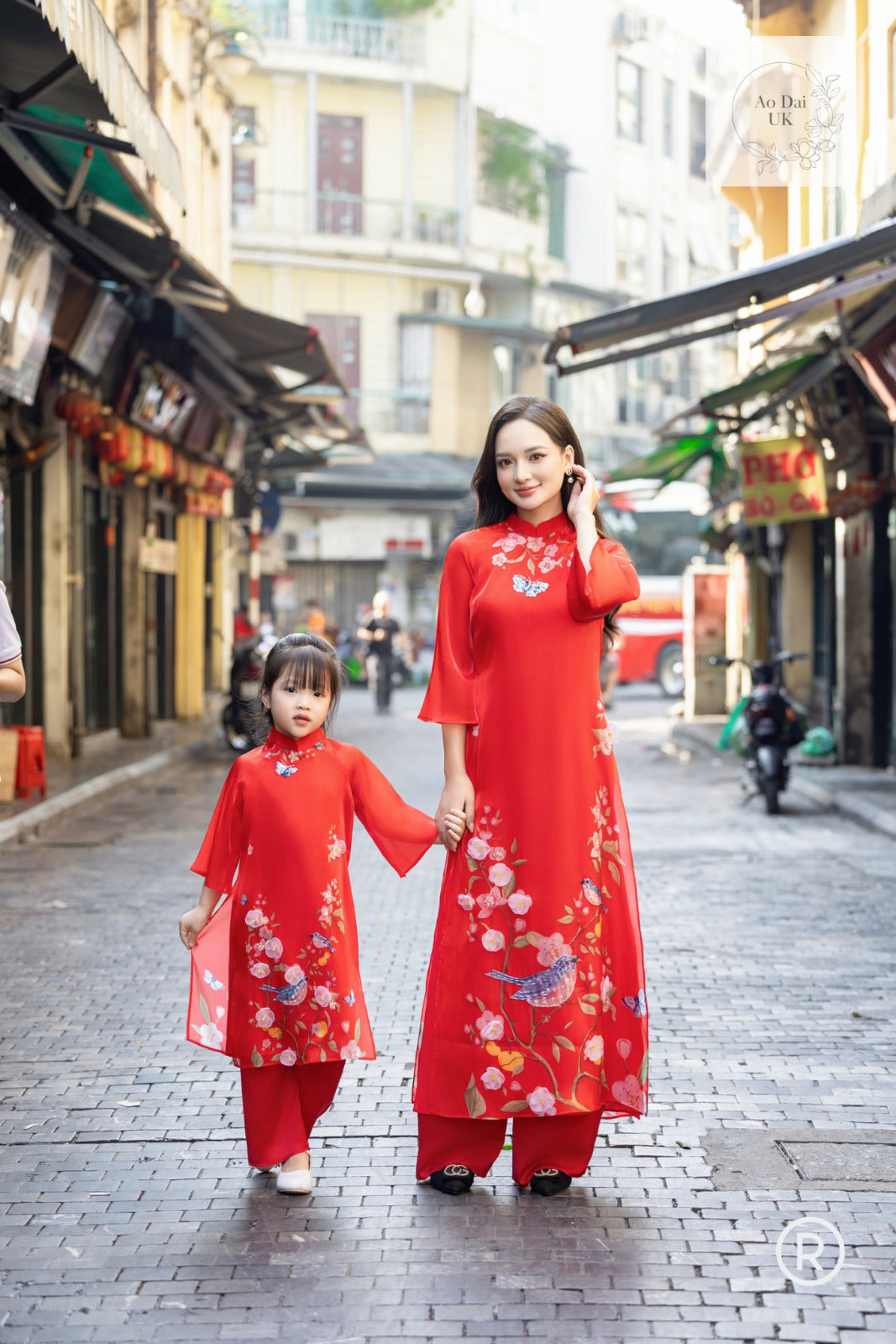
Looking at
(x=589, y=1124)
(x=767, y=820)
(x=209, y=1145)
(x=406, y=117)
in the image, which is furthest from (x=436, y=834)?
(x=406, y=117)

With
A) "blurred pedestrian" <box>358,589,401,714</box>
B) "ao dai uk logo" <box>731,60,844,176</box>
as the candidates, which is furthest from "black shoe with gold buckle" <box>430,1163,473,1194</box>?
"blurred pedestrian" <box>358,589,401,714</box>

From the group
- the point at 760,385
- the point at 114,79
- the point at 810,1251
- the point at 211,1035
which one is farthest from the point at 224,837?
the point at 760,385

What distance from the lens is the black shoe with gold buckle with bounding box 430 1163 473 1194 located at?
407 cm

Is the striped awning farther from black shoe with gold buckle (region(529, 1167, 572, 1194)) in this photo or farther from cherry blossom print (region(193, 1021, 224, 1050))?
black shoe with gold buckle (region(529, 1167, 572, 1194))

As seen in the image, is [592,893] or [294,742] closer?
[592,893]

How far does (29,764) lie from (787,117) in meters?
6.69

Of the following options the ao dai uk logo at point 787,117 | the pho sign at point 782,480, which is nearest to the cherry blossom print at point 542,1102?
the ao dai uk logo at point 787,117

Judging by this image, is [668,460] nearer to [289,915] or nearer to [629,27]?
[289,915]

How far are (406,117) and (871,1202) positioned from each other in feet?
117

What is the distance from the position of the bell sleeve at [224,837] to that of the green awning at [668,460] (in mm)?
15999

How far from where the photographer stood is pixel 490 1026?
157 inches

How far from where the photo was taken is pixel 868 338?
41.4 ft

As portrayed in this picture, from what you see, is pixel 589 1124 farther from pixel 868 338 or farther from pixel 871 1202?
pixel 868 338

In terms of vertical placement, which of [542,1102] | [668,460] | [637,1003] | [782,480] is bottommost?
[542,1102]
